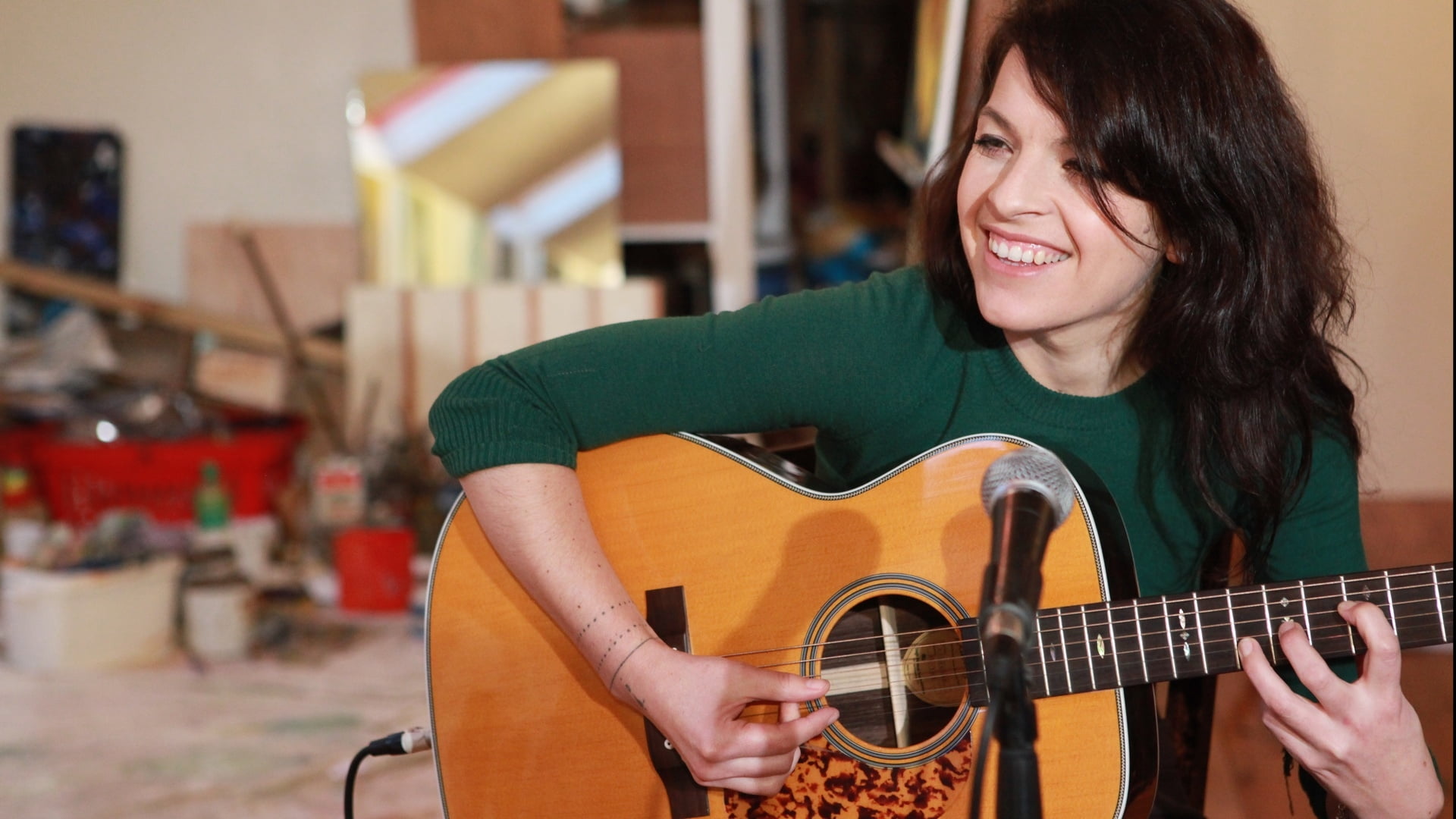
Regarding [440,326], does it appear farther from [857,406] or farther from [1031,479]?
[1031,479]

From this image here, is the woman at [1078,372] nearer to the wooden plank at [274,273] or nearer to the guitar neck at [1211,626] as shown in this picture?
the guitar neck at [1211,626]

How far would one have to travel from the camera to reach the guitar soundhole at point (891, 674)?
126 centimetres

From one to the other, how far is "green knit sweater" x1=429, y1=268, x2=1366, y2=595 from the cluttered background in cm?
157

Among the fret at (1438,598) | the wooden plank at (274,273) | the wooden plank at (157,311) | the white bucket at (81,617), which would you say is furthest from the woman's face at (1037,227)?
the wooden plank at (274,273)

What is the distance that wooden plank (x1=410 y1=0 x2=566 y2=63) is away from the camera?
3.91 metres

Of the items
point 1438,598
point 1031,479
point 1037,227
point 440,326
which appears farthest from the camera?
point 440,326

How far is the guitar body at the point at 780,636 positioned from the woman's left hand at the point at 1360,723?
129 millimetres

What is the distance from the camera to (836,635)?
1300mm

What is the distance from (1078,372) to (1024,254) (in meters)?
0.21

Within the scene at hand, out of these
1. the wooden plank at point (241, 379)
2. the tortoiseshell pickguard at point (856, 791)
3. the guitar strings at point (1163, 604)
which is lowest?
the wooden plank at point (241, 379)

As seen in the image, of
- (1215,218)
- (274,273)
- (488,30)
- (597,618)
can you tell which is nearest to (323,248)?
(274,273)

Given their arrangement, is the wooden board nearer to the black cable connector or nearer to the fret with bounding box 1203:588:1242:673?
the black cable connector

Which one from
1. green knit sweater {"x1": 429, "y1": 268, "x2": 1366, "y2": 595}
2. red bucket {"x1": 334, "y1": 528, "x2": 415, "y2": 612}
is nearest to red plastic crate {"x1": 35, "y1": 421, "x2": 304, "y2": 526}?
red bucket {"x1": 334, "y1": 528, "x2": 415, "y2": 612}

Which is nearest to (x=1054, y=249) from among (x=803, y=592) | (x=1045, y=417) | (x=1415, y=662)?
(x=1045, y=417)
